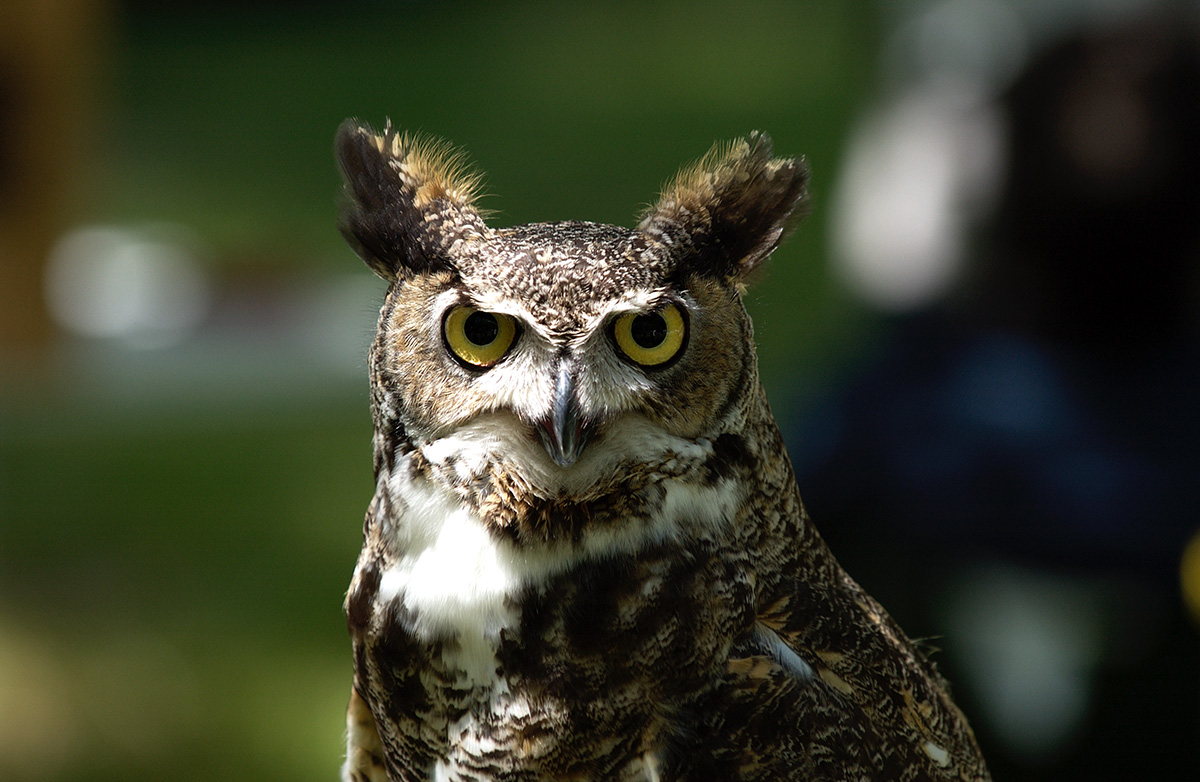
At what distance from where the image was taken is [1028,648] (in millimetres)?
2424

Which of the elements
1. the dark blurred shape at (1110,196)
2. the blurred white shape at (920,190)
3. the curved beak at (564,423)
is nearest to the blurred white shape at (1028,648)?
the dark blurred shape at (1110,196)

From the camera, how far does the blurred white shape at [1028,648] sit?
2346 mm

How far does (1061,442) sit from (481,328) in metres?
1.86

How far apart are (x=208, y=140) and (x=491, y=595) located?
675 cm

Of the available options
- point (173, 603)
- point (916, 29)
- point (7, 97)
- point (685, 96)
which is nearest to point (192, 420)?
point (173, 603)

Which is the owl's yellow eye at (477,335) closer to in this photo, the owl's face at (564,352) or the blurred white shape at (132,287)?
the owl's face at (564,352)

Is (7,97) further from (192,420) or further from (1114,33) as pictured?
(1114,33)

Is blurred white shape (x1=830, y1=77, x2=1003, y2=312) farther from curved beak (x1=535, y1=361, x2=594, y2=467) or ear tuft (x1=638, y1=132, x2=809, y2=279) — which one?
curved beak (x1=535, y1=361, x2=594, y2=467)

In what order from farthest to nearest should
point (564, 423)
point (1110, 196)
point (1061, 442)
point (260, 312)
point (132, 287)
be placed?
point (132, 287) → point (260, 312) → point (1110, 196) → point (1061, 442) → point (564, 423)

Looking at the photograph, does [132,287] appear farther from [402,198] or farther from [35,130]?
[402,198]

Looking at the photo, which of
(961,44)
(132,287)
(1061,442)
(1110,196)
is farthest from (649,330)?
(132,287)

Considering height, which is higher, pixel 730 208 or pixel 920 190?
pixel 920 190

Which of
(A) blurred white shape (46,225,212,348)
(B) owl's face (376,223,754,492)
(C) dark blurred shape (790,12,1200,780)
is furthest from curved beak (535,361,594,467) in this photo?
(A) blurred white shape (46,225,212,348)

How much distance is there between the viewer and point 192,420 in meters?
4.60
